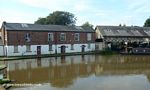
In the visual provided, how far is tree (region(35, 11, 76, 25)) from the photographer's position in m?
81.2

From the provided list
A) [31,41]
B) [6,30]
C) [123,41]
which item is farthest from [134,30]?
[6,30]

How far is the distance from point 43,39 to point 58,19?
36262mm

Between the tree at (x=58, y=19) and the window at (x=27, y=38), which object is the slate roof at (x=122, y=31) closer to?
the window at (x=27, y=38)

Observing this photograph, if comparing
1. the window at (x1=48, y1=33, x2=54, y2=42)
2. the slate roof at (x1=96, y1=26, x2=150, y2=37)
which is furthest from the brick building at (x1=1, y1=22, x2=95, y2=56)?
the slate roof at (x1=96, y1=26, x2=150, y2=37)

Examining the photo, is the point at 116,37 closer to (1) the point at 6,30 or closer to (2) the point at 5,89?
(1) the point at 6,30

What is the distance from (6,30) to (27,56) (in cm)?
523

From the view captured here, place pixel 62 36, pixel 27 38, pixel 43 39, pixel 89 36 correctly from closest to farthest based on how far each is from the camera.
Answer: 1. pixel 27 38
2. pixel 43 39
3. pixel 62 36
4. pixel 89 36

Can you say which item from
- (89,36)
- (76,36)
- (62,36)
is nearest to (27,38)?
(62,36)

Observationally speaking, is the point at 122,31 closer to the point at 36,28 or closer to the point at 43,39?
the point at 43,39

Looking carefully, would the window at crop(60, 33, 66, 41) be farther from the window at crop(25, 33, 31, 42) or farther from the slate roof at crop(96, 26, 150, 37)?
the slate roof at crop(96, 26, 150, 37)

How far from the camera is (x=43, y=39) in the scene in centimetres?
4584

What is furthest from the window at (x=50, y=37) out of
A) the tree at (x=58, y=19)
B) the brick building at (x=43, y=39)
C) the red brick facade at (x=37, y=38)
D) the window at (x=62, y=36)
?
the tree at (x=58, y=19)

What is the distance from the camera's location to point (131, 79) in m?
22.3

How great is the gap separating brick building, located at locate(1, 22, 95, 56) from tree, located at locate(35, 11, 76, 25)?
2931 cm
